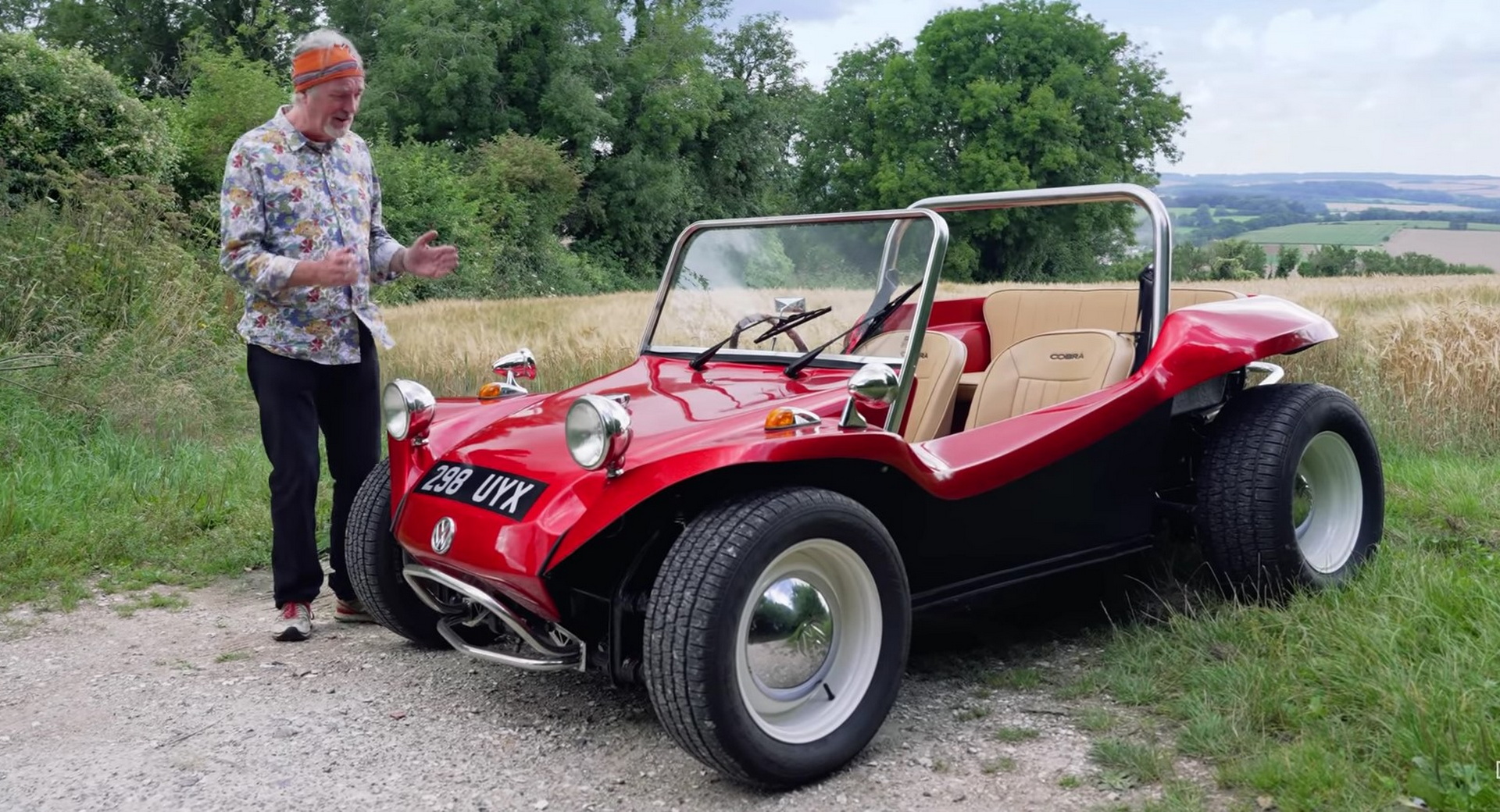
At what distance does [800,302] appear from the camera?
4.04 metres

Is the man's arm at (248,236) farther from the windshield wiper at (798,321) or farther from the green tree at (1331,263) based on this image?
the green tree at (1331,263)

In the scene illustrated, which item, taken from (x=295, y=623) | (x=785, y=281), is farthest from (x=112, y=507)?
(x=785, y=281)

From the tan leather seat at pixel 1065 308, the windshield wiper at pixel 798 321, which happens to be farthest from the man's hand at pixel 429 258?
the tan leather seat at pixel 1065 308

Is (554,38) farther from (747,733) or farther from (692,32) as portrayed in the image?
(747,733)

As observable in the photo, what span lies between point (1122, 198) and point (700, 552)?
7.42ft

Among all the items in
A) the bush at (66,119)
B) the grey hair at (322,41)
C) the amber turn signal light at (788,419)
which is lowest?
the amber turn signal light at (788,419)

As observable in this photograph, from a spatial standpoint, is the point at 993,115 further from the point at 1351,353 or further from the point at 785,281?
the point at 785,281

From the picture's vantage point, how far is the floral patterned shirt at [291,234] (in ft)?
12.9

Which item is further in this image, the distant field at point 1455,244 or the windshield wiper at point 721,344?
the distant field at point 1455,244

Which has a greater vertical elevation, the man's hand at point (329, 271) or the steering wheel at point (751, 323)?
the man's hand at point (329, 271)

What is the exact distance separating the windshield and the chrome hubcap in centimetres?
101

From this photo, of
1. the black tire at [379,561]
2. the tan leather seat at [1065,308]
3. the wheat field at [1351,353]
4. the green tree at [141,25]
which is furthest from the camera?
the green tree at [141,25]

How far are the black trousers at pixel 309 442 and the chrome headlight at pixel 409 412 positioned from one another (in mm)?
480

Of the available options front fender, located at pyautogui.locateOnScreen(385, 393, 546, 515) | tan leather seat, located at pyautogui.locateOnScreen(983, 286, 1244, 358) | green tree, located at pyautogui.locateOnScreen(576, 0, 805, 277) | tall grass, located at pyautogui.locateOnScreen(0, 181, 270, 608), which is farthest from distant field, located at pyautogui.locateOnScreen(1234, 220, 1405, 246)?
green tree, located at pyautogui.locateOnScreen(576, 0, 805, 277)
